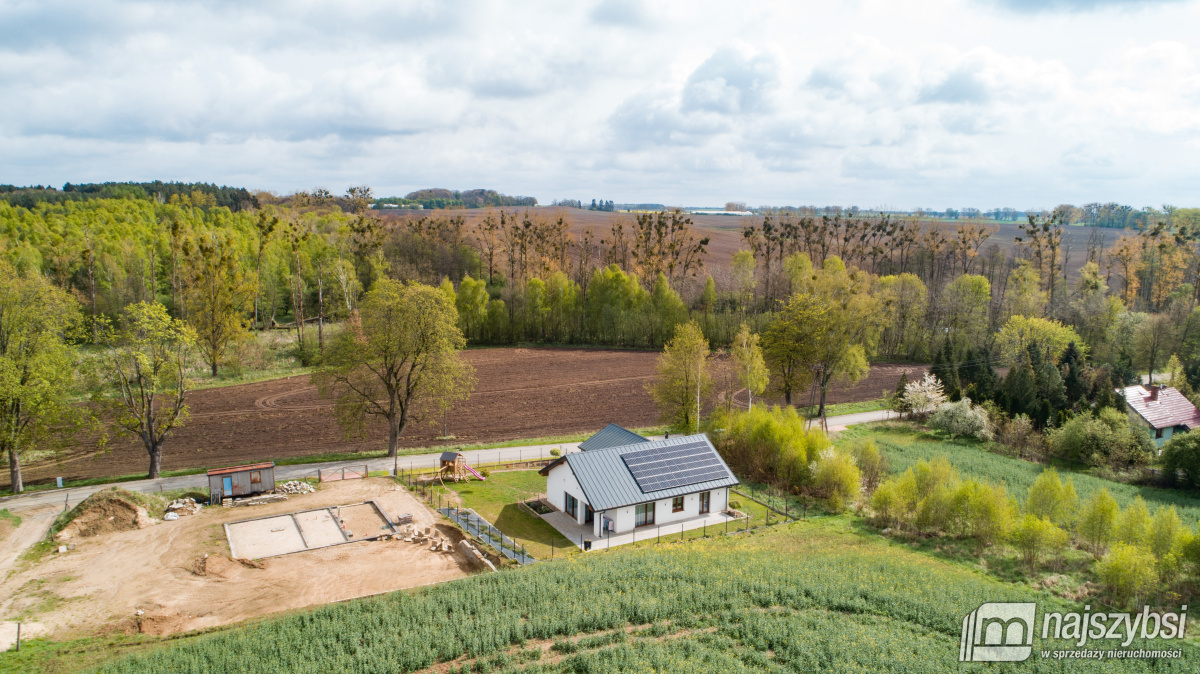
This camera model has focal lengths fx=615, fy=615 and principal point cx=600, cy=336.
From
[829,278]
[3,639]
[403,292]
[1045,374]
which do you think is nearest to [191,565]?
[3,639]

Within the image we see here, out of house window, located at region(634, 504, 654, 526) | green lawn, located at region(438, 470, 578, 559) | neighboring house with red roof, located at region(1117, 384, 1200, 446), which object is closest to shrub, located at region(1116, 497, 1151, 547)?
house window, located at region(634, 504, 654, 526)

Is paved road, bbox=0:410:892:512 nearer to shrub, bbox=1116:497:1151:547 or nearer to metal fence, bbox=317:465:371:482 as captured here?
metal fence, bbox=317:465:371:482

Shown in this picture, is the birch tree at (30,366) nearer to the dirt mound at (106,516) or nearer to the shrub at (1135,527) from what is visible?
the dirt mound at (106,516)

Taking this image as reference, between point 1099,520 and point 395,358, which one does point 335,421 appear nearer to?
point 395,358

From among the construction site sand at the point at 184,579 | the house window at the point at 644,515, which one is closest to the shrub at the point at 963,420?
the house window at the point at 644,515

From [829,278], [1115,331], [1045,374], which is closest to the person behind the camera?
[1045,374]

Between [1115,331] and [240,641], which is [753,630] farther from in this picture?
[1115,331]
